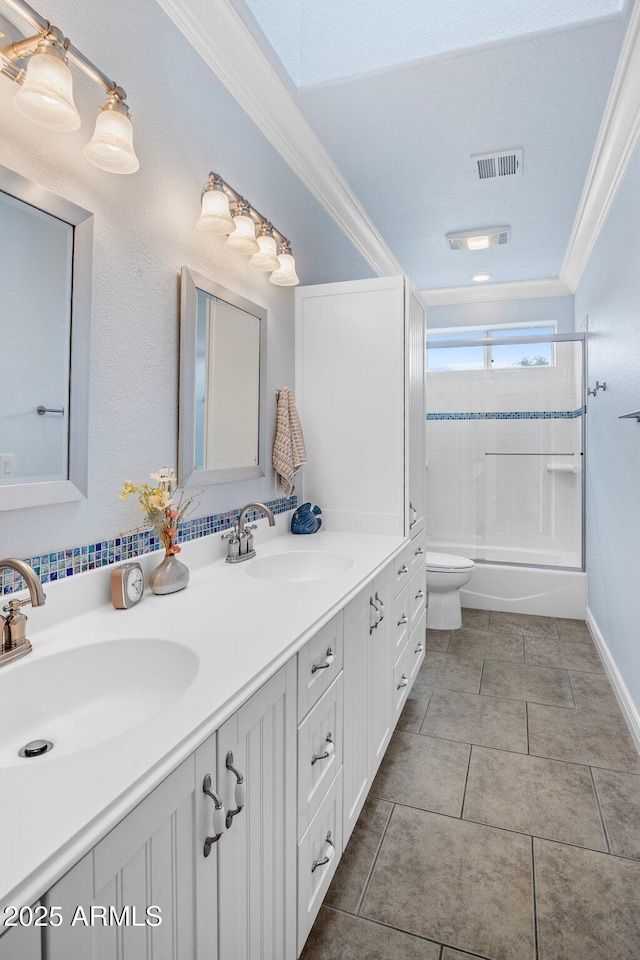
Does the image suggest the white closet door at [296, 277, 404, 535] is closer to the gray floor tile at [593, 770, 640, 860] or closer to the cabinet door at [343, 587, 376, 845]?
the cabinet door at [343, 587, 376, 845]

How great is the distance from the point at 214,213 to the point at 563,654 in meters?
2.94

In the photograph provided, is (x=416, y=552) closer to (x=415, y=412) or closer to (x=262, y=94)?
(x=415, y=412)

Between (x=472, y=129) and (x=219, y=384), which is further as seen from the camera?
(x=472, y=129)

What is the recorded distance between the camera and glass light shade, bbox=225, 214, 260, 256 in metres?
1.75

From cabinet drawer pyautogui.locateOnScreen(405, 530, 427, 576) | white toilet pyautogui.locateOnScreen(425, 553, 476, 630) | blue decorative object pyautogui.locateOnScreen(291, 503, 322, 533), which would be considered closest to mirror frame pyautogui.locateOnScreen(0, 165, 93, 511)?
blue decorative object pyautogui.locateOnScreen(291, 503, 322, 533)

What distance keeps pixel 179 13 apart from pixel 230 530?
1.60m

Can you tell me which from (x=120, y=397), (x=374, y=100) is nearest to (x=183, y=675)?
(x=120, y=397)

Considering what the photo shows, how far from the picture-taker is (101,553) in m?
1.31

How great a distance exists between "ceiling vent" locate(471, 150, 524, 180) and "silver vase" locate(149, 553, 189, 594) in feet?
7.71

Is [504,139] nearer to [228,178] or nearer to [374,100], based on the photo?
[374,100]


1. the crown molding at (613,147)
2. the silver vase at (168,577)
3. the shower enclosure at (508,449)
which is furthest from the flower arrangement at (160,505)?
the shower enclosure at (508,449)

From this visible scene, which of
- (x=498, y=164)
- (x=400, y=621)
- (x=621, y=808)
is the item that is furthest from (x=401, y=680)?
(x=498, y=164)

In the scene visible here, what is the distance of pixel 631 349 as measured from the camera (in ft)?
7.68

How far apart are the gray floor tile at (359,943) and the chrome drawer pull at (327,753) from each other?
0.44 metres
